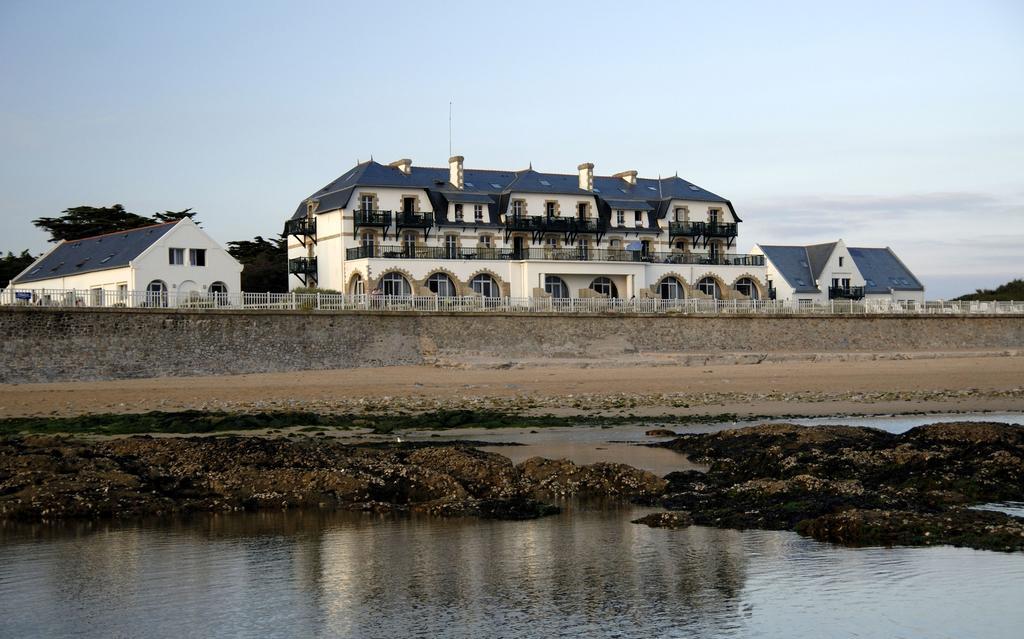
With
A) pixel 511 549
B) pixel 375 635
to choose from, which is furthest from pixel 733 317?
pixel 375 635

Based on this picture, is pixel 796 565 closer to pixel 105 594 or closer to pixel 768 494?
pixel 768 494

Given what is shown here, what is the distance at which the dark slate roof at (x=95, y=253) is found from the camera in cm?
3912

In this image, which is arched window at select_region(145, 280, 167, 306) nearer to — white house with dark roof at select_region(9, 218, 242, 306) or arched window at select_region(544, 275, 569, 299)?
white house with dark roof at select_region(9, 218, 242, 306)

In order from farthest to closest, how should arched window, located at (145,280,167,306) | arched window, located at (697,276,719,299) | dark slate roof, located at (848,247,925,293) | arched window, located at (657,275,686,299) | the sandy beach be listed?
1. dark slate roof, located at (848,247,925,293)
2. arched window, located at (697,276,719,299)
3. arched window, located at (657,275,686,299)
4. arched window, located at (145,280,167,306)
5. the sandy beach

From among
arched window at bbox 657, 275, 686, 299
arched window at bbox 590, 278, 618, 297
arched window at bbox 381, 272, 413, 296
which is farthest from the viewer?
arched window at bbox 657, 275, 686, 299

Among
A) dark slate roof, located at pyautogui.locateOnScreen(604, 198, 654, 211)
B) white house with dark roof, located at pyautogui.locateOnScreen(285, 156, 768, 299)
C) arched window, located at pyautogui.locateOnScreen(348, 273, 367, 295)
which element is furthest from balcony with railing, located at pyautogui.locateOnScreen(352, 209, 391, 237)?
dark slate roof, located at pyautogui.locateOnScreen(604, 198, 654, 211)

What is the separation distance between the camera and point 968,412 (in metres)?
23.6

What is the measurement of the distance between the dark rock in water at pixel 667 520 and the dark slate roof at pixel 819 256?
44119 millimetres

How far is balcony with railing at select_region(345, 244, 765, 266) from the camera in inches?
1713

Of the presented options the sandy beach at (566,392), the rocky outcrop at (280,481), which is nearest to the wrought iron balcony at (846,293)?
the sandy beach at (566,392)

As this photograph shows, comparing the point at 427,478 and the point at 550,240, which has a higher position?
the point at 550,240

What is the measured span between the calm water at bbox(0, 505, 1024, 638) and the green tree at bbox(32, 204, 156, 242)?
44675 millimetres

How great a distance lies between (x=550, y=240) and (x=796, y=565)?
37.4 m

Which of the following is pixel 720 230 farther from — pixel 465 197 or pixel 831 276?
pixel 465 197
